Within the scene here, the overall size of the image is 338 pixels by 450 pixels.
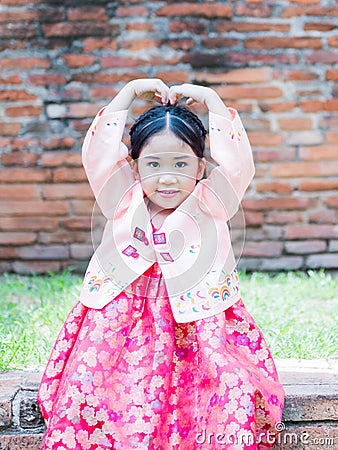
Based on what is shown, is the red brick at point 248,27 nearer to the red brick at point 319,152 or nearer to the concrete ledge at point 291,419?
the red brick at point 319,152

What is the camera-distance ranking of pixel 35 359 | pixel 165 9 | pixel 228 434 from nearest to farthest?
pixel 228 434 → pixel 35 359 → pixel 165 9

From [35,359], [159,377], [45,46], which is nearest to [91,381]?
[159,377]

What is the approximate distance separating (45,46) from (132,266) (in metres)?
1.94

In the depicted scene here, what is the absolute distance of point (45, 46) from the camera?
3277 mm

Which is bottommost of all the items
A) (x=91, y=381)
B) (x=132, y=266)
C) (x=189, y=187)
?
(x=91, y=381)

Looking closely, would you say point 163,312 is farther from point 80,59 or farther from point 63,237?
point 80,59

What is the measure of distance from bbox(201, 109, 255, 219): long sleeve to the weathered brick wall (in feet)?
5.15

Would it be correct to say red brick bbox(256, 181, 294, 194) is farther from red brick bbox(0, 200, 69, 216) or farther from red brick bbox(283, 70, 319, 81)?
red brick bbox(0, 200, 69, 216)

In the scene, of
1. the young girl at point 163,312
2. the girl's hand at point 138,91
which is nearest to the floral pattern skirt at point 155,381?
the young girl at point 163,312

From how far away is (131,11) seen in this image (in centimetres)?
326

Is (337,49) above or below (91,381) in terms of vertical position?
above

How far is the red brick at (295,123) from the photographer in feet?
10.9

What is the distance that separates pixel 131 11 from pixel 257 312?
66.2 inches

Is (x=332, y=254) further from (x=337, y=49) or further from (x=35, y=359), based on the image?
(x=35, y=359)
